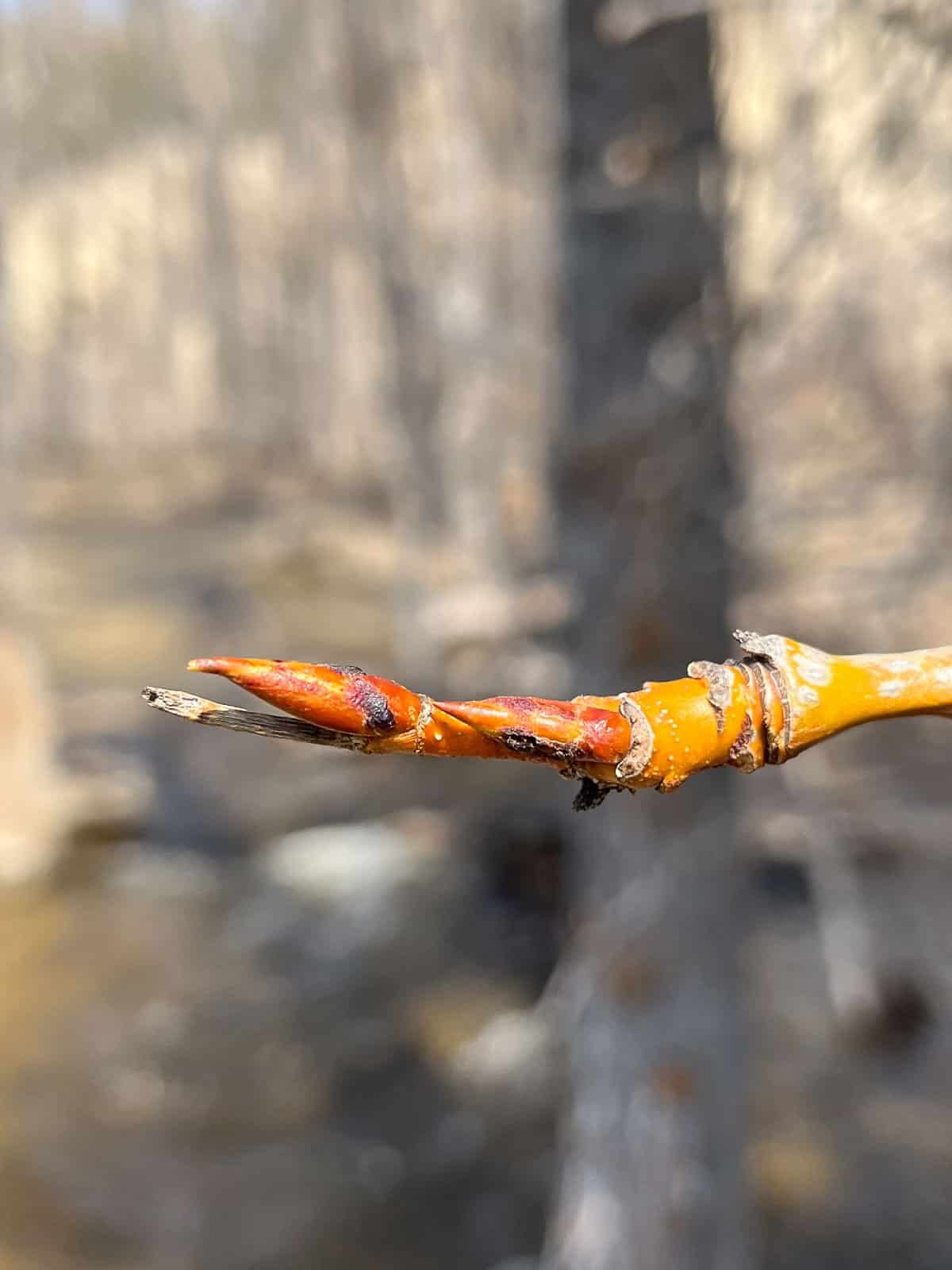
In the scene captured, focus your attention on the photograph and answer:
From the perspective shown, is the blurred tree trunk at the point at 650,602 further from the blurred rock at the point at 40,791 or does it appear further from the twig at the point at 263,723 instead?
the blurred rock at the point at 40,791

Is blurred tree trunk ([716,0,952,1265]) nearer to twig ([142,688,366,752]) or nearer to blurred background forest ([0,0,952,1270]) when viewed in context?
blurred background forest ([0,0,952,1270])

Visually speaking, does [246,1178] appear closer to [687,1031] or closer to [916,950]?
[687,1031]

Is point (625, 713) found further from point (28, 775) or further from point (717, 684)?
point (28, 775)

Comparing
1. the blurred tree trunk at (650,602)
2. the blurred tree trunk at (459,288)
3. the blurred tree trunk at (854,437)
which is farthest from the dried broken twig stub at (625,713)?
the blurred tree trunk at (459,288)

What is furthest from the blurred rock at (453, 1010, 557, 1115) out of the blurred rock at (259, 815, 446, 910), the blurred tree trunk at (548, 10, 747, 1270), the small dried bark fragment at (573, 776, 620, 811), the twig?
the twig

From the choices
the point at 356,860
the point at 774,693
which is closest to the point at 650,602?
the point at 774,693

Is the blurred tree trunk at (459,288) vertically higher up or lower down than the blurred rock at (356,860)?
higher up
